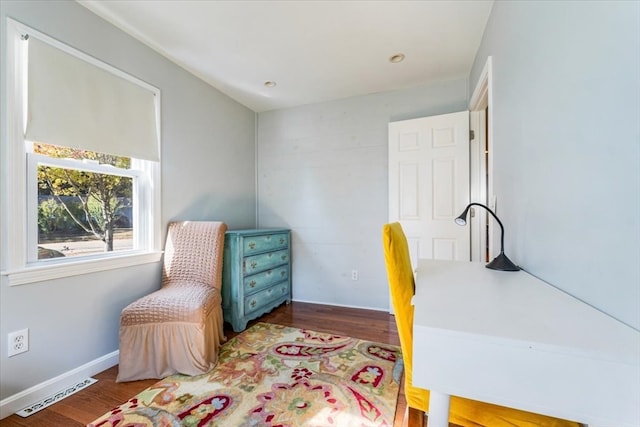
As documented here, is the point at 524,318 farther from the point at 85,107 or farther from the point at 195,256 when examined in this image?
the point at 85,107

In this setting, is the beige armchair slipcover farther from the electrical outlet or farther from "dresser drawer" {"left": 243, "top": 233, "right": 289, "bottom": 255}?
"dresser drawer" {"left": 243, "top": 233, "right": 289, "bottom": 255}

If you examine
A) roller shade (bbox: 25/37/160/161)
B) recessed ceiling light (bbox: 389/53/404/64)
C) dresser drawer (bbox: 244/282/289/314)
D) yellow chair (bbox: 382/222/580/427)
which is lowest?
dresser drawer (bbox: 244/282/289/314)

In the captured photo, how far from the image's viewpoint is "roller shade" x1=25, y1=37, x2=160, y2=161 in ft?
5.01

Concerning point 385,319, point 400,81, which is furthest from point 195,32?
point 385,319

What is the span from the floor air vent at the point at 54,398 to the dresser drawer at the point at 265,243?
1321 mm

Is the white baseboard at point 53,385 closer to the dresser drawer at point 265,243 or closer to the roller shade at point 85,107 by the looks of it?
the dresser drawer at point 265,243

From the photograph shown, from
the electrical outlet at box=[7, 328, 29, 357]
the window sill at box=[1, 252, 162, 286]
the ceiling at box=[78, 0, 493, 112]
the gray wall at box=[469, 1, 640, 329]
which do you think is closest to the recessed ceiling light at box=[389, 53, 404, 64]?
the ceiling at box=[78, 0, 493, 112]

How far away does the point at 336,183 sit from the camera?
3.12m

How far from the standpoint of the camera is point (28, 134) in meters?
1.48

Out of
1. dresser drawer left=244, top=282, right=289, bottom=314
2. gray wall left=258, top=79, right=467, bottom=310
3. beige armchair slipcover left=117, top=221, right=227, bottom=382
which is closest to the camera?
beige armchair slipcover left=117, top=221, right=227, bottom=382

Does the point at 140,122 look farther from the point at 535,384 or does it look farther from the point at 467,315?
the point at 535,384

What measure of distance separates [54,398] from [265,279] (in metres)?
1.61

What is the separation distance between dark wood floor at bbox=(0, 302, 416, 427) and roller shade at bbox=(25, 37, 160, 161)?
59.3 inches

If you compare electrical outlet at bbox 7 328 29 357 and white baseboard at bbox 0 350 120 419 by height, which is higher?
electrical outlet at bbox 7 328 29 357
